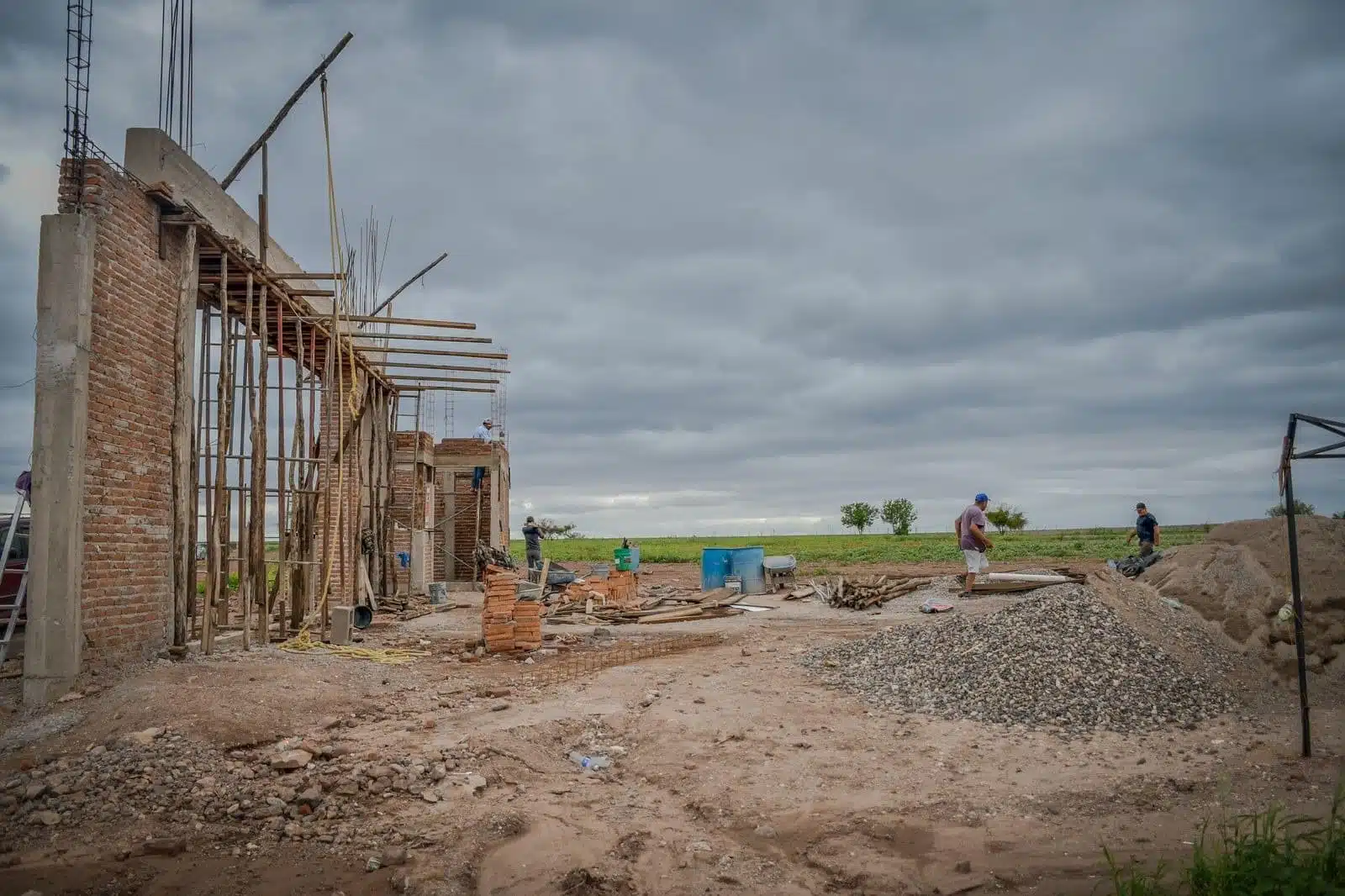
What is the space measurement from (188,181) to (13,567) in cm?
585

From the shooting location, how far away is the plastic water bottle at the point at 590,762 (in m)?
7.67

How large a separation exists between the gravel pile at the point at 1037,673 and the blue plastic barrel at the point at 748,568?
1057 cm

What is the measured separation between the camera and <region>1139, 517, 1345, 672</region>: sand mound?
11180 mm

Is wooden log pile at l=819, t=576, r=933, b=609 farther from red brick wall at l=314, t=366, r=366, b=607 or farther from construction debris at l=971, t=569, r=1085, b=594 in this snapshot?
red brick wall at l=314, t=366, r=366, b=607

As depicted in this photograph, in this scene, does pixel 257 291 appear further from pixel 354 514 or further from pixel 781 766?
pixel 781 766

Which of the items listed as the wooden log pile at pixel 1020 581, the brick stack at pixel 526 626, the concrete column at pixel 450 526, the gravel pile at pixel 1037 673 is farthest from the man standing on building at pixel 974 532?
the concrete column at pixel 450 526

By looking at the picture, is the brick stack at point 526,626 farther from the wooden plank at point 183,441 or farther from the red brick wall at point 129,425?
the red brick wall at point 129,425

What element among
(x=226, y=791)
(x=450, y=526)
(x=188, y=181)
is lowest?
(x=226, y=791)

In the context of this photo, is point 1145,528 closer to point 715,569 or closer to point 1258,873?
point 715,569

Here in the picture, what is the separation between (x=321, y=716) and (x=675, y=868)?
4.67 meters

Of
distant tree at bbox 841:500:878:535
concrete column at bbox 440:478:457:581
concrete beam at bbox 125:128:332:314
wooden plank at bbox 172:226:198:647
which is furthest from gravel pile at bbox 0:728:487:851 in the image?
distant tree at bbox 841:500:878:535

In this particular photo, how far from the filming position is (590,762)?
7.74m

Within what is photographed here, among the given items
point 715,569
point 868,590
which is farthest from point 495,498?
point 868,590

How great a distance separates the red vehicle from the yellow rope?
3277 mm
